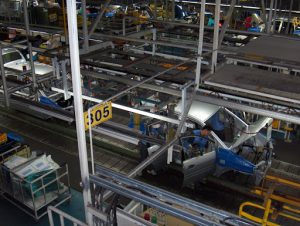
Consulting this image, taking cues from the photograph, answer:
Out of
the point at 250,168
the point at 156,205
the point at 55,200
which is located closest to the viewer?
the point at 156,205

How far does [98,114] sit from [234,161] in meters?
5.00

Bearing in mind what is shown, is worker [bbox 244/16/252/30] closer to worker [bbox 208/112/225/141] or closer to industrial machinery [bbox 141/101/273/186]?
worker [bbox 208/112/225/141]

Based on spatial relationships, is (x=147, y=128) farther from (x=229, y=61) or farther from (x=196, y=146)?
(x=229, y=61)

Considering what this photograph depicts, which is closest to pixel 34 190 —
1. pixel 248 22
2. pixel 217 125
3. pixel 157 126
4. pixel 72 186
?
pixel 72 186

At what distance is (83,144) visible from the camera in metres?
3.08

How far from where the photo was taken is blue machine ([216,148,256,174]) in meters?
7.63

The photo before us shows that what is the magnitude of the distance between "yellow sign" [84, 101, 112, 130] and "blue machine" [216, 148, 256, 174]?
15.4 feet

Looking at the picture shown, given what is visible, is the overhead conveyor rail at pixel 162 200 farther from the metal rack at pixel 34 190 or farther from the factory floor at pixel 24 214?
the factory floor at pixel 24 214

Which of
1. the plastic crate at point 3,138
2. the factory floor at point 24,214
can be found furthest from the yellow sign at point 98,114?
the plastic crate at point 3,138

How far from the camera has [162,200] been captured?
304 cm

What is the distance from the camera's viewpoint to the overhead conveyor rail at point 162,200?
8.91 feet

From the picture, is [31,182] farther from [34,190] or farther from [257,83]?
[257,83]

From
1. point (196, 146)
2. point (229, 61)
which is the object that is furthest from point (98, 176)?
point (196, 146)

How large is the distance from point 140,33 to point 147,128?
2061 millimetres
